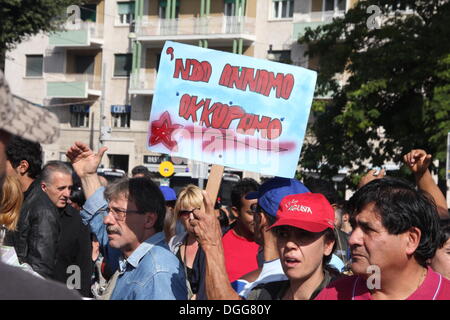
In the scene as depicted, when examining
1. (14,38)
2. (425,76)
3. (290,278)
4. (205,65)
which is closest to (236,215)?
(205,65)

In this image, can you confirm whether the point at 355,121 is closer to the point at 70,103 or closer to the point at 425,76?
the point at 425,76

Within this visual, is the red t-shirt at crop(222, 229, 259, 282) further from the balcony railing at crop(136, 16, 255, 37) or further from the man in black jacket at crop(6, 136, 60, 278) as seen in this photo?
the balcony railing at crop(136, 16, 255, 37)

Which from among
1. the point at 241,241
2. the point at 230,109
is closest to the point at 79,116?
the point at 241,241

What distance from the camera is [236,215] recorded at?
6062mm

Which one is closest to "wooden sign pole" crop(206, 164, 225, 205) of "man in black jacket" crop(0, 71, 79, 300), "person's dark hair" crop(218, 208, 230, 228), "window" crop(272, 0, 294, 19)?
"man in black jacket" crop(0, 71, 79, 300)

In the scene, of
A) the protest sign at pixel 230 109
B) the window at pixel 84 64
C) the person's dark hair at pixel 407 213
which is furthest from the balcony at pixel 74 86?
the person's dark hair at pixel 407 213

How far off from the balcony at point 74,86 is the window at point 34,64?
107 centimetres

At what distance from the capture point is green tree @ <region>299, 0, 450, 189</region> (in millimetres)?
17125

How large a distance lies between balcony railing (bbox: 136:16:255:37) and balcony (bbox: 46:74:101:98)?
3564mm

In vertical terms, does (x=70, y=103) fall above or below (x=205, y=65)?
below

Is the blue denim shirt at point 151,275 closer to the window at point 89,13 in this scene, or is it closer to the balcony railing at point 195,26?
the balcony railing at point 195,26

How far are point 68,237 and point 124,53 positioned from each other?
3372 cm

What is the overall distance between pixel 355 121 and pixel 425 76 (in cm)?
183

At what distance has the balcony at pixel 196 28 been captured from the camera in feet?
116
